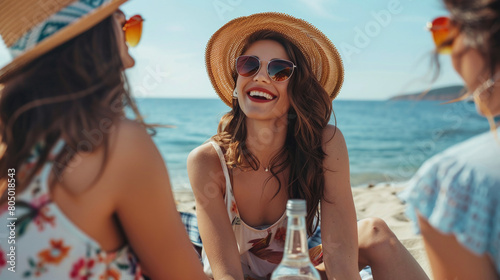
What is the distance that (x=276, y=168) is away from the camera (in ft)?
10.1

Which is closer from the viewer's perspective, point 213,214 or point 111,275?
point 111,275

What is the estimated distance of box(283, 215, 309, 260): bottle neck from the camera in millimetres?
1464

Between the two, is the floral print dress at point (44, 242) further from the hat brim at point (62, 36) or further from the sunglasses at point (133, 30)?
the sunglasses at point (133, 30)

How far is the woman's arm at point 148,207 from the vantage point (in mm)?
1490

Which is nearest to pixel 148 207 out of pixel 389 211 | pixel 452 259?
pixel 452 259

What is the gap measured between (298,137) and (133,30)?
1553mm

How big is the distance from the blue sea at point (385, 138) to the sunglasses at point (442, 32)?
219 inches

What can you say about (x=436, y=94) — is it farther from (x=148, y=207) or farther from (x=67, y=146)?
(x=67, y=146)

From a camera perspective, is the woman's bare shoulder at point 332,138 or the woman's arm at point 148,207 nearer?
the woman's arm at point 148,207

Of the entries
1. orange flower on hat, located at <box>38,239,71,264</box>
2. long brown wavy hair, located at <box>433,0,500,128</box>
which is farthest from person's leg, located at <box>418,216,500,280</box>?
orange flower on hat, located at <box>38,239,71,264</box>

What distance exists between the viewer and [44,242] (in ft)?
4.73

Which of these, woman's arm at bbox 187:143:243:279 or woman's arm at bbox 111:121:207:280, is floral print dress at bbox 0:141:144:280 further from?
woman's arm at bbox 187:143:243:279

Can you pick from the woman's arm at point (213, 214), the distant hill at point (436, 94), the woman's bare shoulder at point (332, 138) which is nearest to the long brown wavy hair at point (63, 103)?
the distant hill at point (436, 94)

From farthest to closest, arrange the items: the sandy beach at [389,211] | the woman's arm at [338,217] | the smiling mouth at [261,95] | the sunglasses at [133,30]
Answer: the sandy beach at [389,211] < the smiling mouth at [261,95] < the woman's arm at [338,217] < the sunglasses at [133,30]
